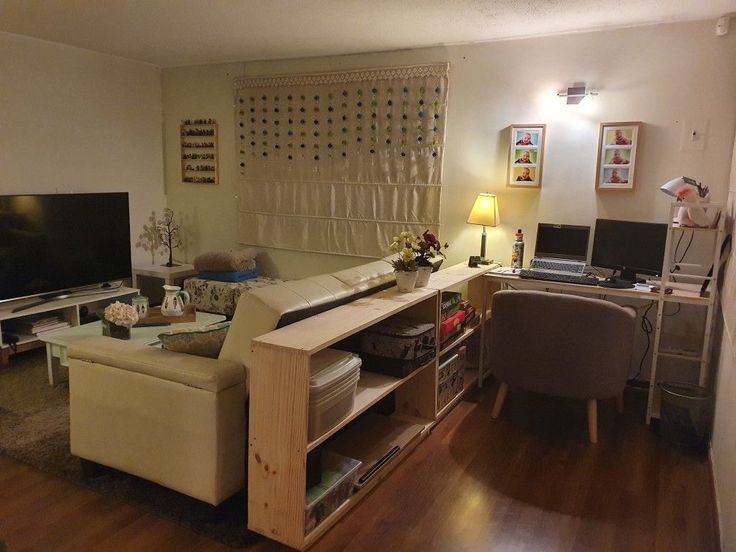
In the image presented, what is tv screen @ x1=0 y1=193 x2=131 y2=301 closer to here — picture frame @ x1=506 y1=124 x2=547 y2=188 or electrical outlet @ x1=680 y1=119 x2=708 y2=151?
picture frame @ x1=506 y1=124 x2=547 y2=188

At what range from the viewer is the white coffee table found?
320 cm

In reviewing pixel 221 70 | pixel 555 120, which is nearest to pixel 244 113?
pixel 221 70

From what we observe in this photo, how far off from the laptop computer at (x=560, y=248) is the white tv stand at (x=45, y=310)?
10.2ft

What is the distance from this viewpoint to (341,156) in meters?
4.51

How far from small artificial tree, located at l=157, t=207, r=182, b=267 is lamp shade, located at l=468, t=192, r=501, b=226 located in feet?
9.61

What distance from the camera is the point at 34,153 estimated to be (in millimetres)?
4242

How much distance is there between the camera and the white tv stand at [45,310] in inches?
147

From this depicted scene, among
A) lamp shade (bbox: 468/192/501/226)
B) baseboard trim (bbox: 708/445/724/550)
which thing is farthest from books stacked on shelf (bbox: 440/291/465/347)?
baseboard trim (bbox: 708/445/724/550)

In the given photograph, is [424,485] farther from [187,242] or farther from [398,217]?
[187,242]

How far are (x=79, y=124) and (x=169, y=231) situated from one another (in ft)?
3.98

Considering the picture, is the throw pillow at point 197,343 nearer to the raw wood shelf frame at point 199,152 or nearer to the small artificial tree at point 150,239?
the raw wood shelf frame at point 199,152

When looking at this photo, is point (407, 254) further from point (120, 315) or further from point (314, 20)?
point (314, 20)

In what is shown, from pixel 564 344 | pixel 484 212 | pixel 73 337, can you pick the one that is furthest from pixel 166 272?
pixel 564 344

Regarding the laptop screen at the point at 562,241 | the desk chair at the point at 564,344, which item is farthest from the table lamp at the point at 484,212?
the desk chair at the point at 564,344
